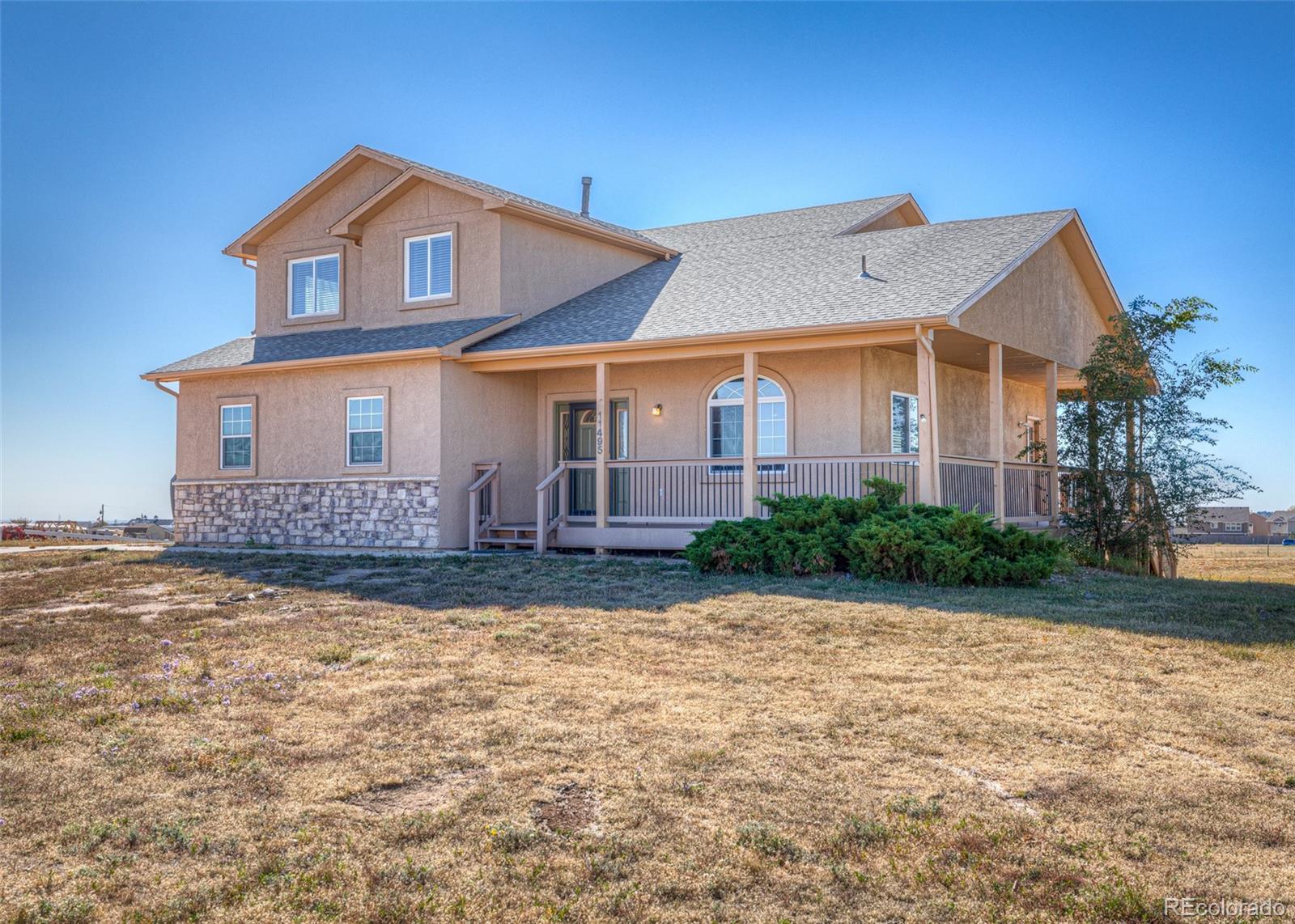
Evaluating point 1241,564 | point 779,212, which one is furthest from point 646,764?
point 1241,564

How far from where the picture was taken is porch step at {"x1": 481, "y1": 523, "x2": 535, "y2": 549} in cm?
1568

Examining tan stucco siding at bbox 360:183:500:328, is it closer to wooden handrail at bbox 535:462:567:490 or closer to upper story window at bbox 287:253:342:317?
upper story window at bbox 287:253:342:317

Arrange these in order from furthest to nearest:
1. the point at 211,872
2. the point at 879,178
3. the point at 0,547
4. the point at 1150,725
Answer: the point at 879,178
the point at 0,547
the point at 1150,725
the point at 211,872

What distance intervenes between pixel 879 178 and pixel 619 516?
38.9 feet

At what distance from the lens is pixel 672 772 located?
189 inches

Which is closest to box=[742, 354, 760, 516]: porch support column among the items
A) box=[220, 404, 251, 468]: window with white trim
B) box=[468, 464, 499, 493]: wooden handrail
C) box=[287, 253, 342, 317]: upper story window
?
box=[468, 464, 499, 493]: wooden handrail

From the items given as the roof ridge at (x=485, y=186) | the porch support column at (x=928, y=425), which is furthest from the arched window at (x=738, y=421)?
the roof ridge at (x=485, y=186)

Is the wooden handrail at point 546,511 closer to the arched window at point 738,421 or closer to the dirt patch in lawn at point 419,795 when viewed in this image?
the arched window at point 738,421

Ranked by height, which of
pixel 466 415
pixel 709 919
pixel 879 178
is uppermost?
pixel 879 178

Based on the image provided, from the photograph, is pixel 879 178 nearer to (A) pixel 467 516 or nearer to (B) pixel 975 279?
(B) pixel 975 279

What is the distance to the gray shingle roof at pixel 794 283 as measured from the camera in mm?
13891

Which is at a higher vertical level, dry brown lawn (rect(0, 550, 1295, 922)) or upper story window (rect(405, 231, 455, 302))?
upper story window (rect(405, 231, 455, 302))

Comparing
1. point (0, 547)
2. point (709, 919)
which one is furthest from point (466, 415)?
point (709, 919)

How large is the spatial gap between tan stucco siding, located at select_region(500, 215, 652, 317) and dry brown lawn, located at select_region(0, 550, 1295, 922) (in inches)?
348
